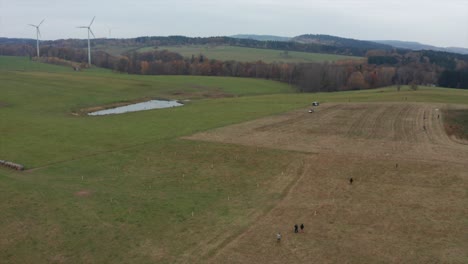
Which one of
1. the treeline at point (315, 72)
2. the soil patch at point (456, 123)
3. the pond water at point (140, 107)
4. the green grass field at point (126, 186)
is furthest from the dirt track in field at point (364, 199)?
the treeline at point (315, 72)

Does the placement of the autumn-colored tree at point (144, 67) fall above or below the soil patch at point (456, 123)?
above

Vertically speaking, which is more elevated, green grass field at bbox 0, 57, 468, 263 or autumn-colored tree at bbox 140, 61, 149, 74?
autumn-colored tree at bbox 140, 61, 149, 74

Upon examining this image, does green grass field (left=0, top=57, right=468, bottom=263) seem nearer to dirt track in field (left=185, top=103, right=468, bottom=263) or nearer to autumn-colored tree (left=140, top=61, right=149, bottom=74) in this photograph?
dirt track in field (left=185, top=103, right=468, bottom=263)

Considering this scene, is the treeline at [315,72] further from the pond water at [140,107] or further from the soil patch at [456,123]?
the soil patch at [456,123]

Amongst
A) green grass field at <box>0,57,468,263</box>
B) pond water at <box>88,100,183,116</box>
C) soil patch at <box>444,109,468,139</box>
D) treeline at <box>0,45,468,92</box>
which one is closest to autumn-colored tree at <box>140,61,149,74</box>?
treeline at <box>0,45,468,92</box>

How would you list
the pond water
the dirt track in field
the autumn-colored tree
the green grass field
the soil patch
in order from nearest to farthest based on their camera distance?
1. the dirt track in field
2. the green grass field
3. the soil patch
4. the pond water
5. the autumn-colored tree
